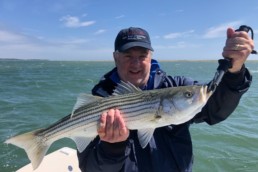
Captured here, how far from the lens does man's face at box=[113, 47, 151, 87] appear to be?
453 centimetres

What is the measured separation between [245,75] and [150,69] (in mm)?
1310

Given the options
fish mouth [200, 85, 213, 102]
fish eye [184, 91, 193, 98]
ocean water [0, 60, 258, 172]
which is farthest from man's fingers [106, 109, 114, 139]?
ocean water [0, 60, 258, 172]

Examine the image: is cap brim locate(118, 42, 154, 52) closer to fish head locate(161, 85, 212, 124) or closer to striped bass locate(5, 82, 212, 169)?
striped bass locate(5, 82, 212, 169)

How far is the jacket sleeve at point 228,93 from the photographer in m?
3.99

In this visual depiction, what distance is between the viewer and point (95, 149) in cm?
420

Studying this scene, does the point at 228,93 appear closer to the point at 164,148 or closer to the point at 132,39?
the point at 164,148

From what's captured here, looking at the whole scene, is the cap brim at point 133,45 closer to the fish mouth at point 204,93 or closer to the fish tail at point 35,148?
the fish mouth at point 204,93

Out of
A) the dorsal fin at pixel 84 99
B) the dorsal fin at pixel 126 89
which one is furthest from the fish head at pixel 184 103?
the dorsal fin at pixel 84 99

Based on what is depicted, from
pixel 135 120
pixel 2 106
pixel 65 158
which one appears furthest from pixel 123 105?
pixel 2 106

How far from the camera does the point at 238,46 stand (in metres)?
3.66

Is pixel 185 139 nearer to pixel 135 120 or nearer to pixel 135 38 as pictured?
pixel 135 120

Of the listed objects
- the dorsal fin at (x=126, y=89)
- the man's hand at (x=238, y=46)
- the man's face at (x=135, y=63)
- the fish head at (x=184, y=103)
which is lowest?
the fish head at (x=184, y=103)

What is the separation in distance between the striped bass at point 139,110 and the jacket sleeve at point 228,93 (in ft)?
1.67

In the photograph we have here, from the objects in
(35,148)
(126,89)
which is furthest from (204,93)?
(35,148)
